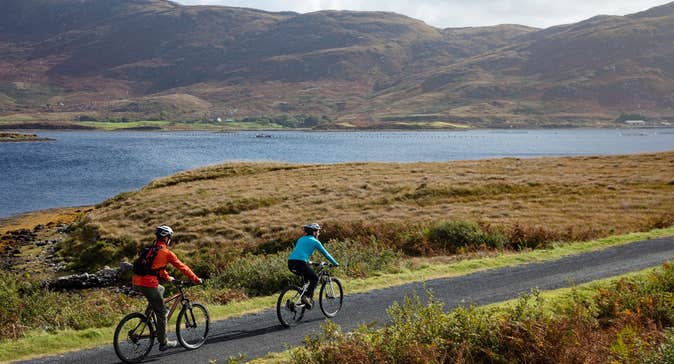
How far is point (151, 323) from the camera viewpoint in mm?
14445

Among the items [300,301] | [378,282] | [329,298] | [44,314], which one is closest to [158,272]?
[300,301]

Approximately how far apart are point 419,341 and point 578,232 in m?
24.4

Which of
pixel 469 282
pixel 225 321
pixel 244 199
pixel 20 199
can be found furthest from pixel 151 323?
pixel 20 199

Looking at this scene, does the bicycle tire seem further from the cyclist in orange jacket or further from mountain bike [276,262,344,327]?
the cyclist in orange jacket

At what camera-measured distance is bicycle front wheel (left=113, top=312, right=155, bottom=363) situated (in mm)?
13984

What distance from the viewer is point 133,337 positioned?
46.0ft

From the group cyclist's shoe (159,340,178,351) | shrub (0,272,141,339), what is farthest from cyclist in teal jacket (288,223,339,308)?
shrub (0,272,141,339)

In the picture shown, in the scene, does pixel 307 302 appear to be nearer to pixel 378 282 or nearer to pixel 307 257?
pixel 307 257

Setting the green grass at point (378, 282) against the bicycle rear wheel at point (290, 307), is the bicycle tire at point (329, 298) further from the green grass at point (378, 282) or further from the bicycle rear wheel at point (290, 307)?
the green grass at point (378, 282)

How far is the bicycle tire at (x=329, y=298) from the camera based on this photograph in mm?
17719

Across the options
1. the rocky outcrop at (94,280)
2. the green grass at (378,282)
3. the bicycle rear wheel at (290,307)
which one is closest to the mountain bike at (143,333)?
the green grass at (378,282)

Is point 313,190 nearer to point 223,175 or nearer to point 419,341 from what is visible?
point 223,175

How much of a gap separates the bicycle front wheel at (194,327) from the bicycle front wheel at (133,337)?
3.02 ft

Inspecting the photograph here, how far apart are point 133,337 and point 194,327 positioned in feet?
5.71
